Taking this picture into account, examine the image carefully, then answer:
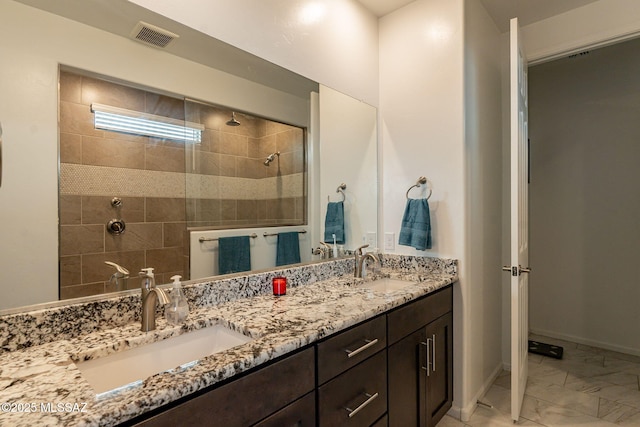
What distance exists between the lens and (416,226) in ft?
6.51

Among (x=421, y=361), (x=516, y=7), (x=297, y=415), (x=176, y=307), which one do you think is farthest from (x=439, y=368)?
(x=516, y=7)

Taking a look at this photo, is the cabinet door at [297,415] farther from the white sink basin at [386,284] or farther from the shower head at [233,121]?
the shower head at [233,121]

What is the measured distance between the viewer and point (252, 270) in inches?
60.5

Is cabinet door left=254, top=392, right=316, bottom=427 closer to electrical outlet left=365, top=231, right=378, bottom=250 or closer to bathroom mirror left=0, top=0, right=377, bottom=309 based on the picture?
bathroom mirror left=0, top=0, right=377, bottom=309

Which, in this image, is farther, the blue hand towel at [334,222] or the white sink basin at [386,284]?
the blue hand towel at [334,222]

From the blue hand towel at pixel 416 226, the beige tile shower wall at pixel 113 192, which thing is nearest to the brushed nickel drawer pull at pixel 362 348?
the beige tile shower wall at pixel 113 192

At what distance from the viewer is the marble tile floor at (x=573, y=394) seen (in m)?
1.89

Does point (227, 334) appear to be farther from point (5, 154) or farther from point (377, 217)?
point (377, 217)

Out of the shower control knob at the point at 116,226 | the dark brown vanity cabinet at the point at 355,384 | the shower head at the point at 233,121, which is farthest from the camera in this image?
the shower head at the point at 233,121

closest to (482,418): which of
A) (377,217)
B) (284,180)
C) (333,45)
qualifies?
(377,217)

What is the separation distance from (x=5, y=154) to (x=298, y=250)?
1.21m

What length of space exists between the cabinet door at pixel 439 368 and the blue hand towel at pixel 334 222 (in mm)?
731

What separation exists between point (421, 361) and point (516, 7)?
2364mm

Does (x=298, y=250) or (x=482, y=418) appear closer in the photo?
(x=298, y=250)
